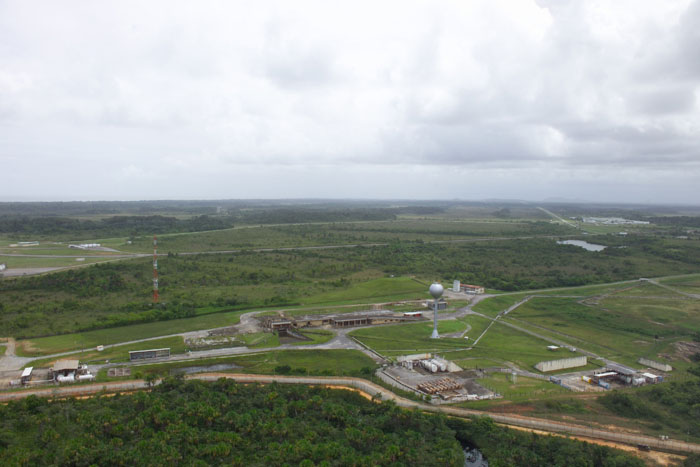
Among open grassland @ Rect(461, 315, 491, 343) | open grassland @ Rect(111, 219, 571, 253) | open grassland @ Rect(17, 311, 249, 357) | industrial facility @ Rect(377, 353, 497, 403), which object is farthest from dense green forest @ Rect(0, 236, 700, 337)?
industrial facility @ Rect(377, 353, 497, 403)

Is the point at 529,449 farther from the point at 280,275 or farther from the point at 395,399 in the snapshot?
the point at 280,275

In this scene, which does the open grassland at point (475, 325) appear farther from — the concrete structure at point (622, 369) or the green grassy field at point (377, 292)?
the concrete structure at point (622, 369)

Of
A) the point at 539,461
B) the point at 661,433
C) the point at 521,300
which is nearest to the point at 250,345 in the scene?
the point at 539,461

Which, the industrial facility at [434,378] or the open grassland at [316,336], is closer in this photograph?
the industrial facility at [434,378]

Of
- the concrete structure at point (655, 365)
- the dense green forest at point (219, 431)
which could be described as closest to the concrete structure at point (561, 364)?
the concrete structure at point (655, 365)

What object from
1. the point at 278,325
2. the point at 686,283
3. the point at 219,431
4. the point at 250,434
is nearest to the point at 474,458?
the point at 250,434

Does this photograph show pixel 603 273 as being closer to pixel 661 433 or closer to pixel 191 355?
pixel 661 433
